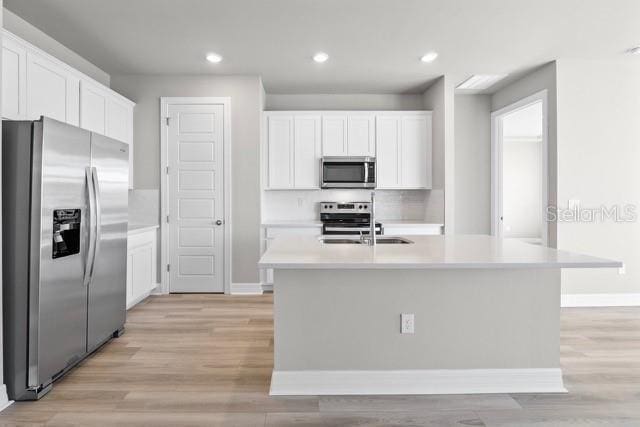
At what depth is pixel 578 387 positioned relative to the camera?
257cm

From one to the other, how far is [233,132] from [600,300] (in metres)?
4.49

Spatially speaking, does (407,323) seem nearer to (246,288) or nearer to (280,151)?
(246,288)

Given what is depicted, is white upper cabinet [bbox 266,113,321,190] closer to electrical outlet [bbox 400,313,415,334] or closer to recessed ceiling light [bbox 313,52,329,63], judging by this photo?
recessed ceiling light [bbox 313,52,329,63]

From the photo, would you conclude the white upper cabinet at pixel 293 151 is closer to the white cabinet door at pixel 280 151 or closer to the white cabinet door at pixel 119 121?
the white cabinet door at pixel 280 151

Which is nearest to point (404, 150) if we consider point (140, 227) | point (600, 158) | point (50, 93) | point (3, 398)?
point (600, 158)

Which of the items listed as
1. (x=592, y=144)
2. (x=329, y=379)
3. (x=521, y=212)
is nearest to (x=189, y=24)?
(x=329, y=379)

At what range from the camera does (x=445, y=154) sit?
16.6ft

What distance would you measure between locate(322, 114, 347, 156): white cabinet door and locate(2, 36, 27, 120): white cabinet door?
328 centimetres

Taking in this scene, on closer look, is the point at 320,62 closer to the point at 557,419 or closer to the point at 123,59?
the point at 123,59

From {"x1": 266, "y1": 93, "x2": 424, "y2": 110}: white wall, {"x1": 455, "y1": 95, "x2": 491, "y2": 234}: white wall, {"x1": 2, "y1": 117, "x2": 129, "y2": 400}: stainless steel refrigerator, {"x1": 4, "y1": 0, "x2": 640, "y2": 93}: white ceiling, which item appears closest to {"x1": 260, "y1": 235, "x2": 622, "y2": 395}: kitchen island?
{"x1": 2, "y1": 117, "x2": 129, "y2": 400}: stainless steel refrigerator

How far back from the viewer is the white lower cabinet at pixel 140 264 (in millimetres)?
4227

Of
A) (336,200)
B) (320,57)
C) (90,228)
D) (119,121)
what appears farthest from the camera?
(336,200)

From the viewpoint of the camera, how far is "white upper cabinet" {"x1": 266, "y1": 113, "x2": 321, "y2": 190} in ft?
17.9

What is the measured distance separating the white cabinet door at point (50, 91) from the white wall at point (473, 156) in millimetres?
4640
